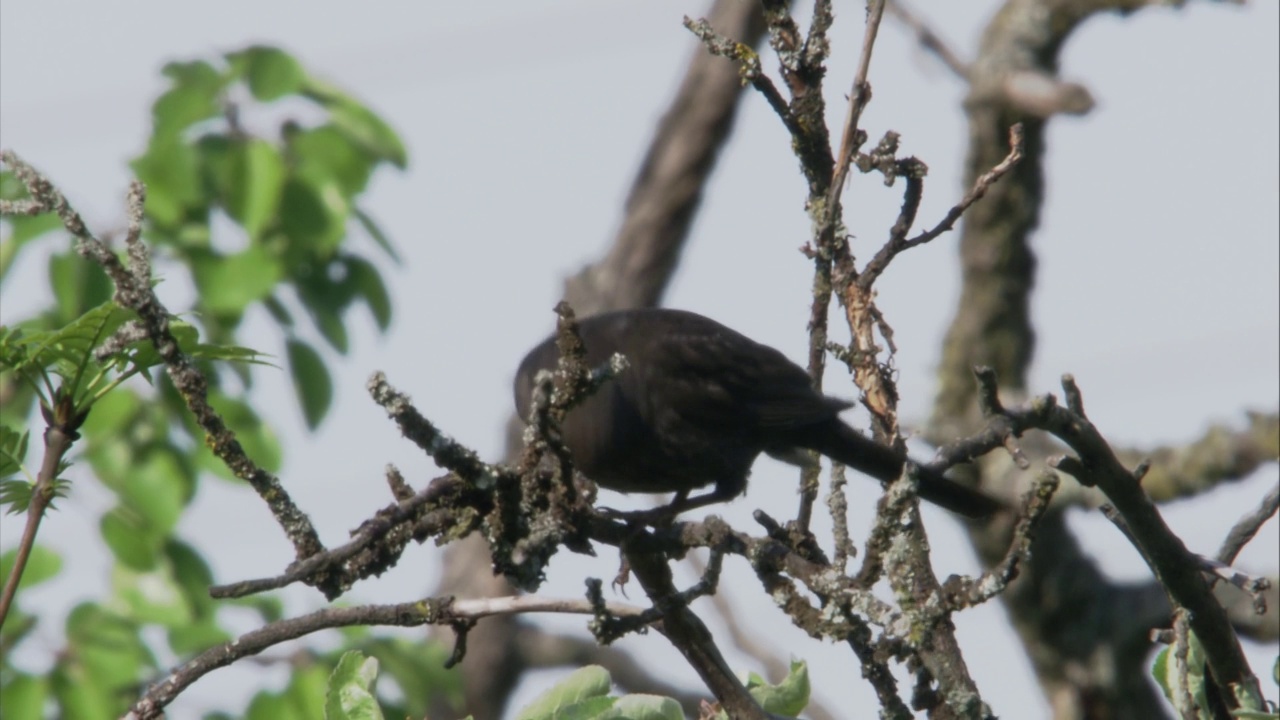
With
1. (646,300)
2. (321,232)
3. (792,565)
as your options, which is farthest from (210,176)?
(646,300)

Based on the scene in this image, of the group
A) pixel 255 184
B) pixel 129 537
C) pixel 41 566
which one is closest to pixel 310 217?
pixel 255 184

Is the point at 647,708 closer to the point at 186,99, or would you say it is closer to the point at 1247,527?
the point at 1247,527

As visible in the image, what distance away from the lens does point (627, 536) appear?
2379 millimetres

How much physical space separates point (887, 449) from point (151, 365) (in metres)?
1.37

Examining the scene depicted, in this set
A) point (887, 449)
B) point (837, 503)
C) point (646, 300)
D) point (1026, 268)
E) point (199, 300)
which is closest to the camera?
point (837, 503)

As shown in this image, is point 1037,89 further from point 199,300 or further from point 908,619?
point 908,619

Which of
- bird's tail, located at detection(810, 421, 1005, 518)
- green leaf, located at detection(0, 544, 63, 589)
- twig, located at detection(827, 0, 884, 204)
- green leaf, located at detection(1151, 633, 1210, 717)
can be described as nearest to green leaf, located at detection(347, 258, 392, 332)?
green leaf, located at detection(0, 544, 63, 589)

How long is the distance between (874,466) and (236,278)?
232 cm

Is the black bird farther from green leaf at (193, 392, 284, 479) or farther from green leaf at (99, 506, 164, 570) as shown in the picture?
green leaf at (99, 506, 164, 570)

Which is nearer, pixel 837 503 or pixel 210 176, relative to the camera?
pixel 837 503

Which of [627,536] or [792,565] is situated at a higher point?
[627,536]

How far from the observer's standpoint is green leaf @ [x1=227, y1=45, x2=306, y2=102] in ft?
16.6

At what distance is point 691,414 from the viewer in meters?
4.34

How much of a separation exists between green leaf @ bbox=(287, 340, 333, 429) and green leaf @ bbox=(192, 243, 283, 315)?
327 mm
